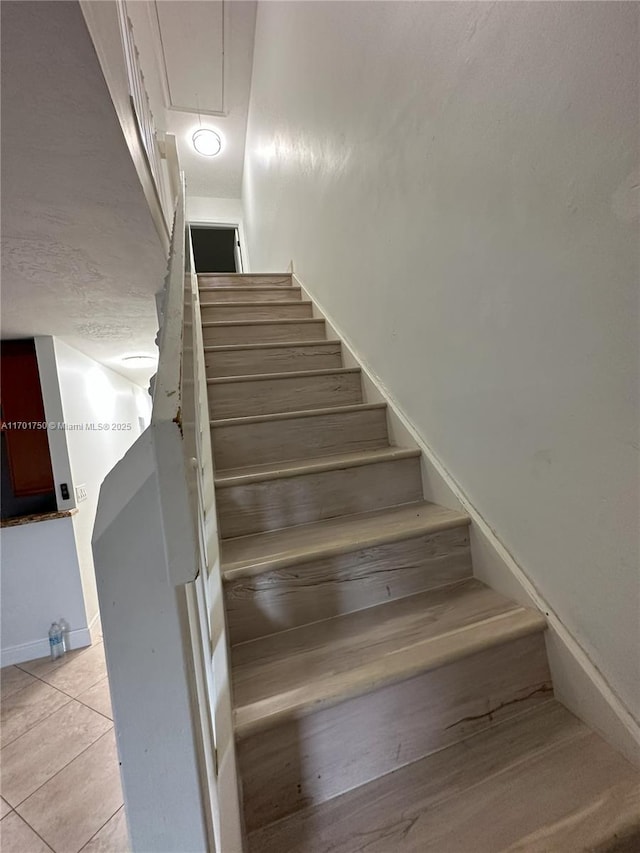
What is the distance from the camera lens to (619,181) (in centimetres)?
67

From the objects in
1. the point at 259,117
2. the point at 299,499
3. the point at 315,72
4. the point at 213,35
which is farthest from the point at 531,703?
the point at 213,35

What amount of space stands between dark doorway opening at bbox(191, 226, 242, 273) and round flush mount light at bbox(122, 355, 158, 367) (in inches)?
110

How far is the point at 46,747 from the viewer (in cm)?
169

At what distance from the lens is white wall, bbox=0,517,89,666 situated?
7.91 feet

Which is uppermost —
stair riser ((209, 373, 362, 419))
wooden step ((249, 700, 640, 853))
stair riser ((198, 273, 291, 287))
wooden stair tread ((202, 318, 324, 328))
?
stair riser ((198, 273, 291, 287))

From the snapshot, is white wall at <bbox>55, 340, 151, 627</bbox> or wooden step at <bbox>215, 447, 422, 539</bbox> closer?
wooden step at <bbox>215, 447, 422, 539</bbox>

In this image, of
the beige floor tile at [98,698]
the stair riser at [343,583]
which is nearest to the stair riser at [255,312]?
the stair riser at [343,583]

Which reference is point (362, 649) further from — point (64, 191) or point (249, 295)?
point (249, 295)

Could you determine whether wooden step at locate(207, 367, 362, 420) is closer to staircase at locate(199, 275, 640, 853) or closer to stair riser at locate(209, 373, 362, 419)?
stair riser at locate(209, 373, 362, 419)

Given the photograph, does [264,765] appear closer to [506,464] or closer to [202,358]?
[506,464]

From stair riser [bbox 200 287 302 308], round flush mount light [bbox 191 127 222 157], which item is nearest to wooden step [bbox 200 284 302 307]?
stair riser [bbox 200 287 302 308]

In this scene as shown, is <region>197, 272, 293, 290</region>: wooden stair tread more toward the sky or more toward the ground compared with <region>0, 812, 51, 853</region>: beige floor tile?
more toward the sky

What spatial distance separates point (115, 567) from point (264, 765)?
648 mm

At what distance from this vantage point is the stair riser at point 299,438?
4.70 ft
